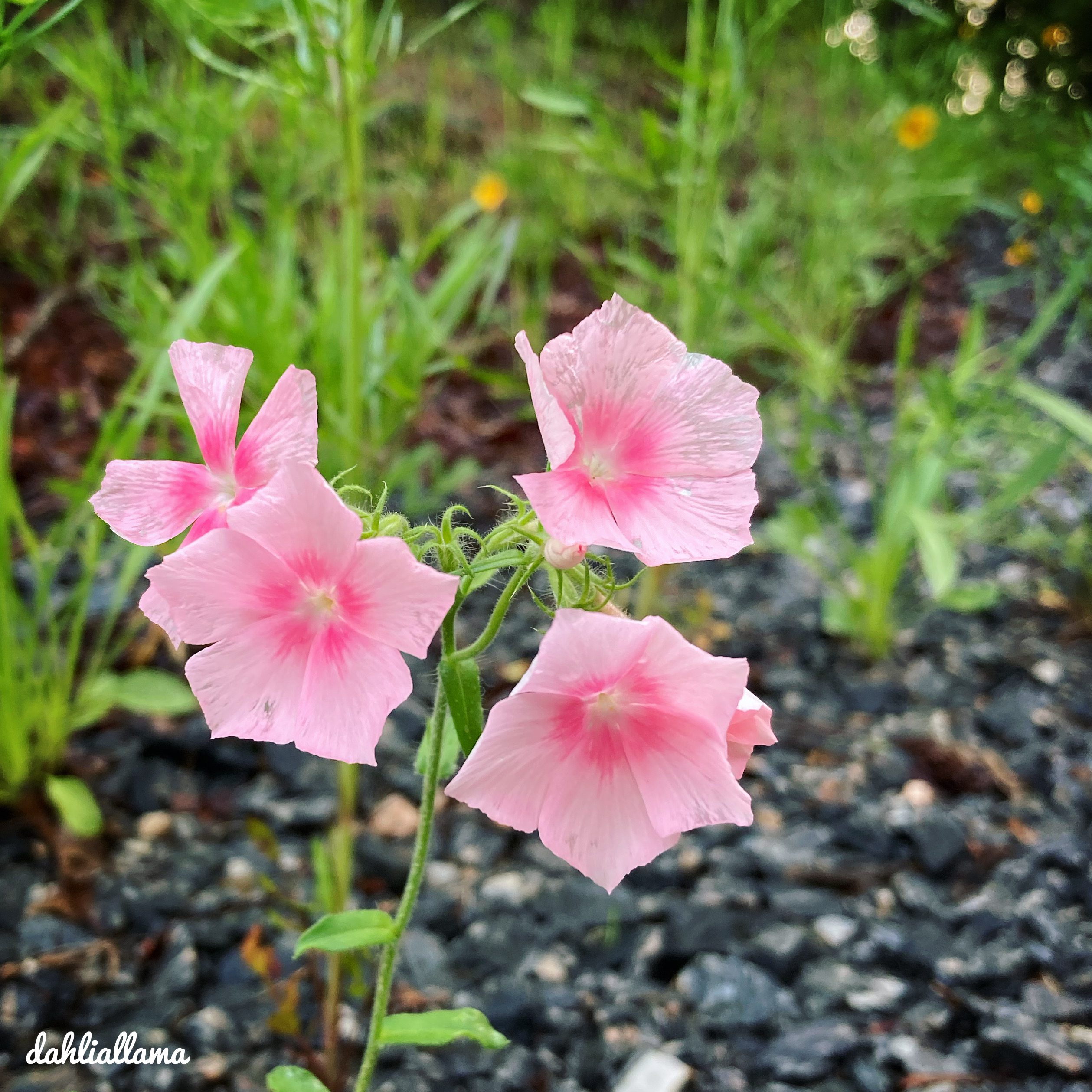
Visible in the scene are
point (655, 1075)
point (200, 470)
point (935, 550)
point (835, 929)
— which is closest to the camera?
point (200, 470)

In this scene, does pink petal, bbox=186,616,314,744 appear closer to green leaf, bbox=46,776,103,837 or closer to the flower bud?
the flower bud

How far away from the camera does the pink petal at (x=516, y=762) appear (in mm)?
462

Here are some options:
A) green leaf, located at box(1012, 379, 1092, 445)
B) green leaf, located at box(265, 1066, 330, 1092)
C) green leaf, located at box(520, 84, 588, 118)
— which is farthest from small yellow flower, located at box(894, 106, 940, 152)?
green leaf, located at box(265, 1066, 330, 1092)

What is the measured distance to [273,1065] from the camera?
91 cm

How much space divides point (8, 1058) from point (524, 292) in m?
2.30

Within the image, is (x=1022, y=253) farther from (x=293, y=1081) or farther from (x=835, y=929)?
(x=293, y=1081)

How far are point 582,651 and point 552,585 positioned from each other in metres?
0.07

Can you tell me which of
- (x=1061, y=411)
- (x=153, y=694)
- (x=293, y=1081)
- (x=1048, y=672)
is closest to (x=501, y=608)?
(x=293, y=1081)

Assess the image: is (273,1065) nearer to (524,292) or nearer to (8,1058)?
(8,1058)

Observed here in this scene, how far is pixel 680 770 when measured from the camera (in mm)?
498

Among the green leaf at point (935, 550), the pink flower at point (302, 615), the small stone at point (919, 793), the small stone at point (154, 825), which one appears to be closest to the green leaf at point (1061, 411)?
the green leaf at point (935, 550)

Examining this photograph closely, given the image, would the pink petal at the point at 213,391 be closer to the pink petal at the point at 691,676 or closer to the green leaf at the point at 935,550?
the pink petal at the point at 691,676

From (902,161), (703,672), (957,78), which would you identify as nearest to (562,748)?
(703,672)

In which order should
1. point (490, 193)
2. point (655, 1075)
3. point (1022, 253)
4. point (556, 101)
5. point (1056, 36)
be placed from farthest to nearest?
point (1056, 36) → point (490, 193) → point (1022, 253) → point (556, 101) → point (655, 1075)
